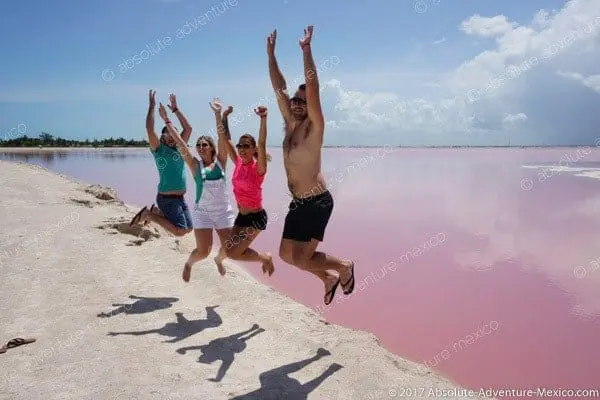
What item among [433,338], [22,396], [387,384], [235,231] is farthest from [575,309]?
[22,396]

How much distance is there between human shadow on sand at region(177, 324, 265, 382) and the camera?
3.36m

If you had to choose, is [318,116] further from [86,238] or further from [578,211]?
[578,211]

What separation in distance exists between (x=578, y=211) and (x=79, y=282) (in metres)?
11.2

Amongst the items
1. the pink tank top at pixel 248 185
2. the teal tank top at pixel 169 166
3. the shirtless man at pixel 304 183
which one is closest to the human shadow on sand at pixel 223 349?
the shirtless man at pixel 304 183

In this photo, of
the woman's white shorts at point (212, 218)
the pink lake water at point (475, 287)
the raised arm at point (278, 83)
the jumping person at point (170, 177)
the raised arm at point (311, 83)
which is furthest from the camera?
the jumping person at point (170, 177)

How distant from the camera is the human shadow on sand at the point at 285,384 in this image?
2.97 meters

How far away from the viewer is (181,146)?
4586mm

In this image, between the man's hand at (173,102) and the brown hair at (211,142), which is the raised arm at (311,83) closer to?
Answer: the brown hair at (211,142)

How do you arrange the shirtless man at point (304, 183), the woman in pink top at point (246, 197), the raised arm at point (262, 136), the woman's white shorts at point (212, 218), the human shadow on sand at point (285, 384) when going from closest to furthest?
1. the human shadow on sand at point (285, 384)
2. the shirtless man at point (304, 183)
3. the raised arm at point (262, 136)
4. the woman in pink top at point (246, 197)
5. the woman's white shorts at point (212, 218)

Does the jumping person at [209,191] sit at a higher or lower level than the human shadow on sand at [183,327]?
higher

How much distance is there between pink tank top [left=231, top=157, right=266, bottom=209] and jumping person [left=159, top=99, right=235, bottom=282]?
1.18 feet

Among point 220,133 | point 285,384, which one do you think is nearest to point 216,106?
point 220,133

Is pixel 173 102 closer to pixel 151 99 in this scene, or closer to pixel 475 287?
pixel 151 99

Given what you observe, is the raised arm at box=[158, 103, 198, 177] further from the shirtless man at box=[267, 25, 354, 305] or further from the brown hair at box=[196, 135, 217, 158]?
the shirtless man at box=[267, 25, 354, 305]
